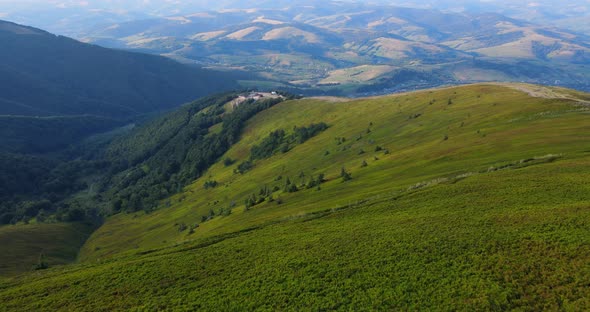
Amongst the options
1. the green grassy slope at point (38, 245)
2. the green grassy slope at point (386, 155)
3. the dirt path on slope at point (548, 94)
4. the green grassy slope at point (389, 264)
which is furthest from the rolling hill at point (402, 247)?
the green grassy slope at point (38, 245)

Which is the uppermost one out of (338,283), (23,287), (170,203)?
(338,283)

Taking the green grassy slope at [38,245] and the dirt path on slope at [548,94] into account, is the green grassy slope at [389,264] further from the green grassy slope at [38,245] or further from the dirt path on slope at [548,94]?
the dirt path on slope at [548,94]

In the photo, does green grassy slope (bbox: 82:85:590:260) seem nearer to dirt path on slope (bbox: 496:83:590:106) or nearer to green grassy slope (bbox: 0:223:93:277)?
dirt path on slope (bbox: 496:83:590:106)

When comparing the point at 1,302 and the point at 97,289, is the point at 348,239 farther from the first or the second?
the point at 1,302

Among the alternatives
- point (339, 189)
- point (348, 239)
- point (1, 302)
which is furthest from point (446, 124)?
point (1, 302)

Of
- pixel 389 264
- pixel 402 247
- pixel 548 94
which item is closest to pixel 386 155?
pixel 402 247

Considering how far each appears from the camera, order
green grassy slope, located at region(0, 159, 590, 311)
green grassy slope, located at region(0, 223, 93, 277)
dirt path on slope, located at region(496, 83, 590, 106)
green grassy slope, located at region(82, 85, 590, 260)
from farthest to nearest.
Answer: dirt path on slope, located at region(496, 83, 590, 106) < green grassy slope, located at region(0, 223, 93, 277) < green grassy slope, located at region(82, 85, 590, 260) < green grassy slope, located at region(0, 159, 590, 311)

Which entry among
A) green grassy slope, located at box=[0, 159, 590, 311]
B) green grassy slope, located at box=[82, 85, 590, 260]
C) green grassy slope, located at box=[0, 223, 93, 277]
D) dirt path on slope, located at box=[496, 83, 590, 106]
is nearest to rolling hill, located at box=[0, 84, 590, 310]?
green grassy slope, located at box=[0, 159, 590, 311]
